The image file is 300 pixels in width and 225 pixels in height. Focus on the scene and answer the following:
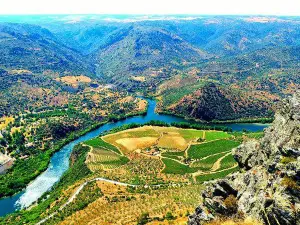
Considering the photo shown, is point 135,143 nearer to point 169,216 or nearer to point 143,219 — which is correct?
point 143,219

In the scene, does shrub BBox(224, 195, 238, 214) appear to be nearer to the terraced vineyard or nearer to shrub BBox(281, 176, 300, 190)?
shrub BBox(281, 176, 300, 190)

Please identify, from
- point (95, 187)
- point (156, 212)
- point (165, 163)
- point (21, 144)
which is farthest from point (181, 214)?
point (21, 144)

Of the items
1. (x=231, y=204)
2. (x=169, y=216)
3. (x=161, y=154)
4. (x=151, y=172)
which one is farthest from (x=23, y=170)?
(x=231, y=204)

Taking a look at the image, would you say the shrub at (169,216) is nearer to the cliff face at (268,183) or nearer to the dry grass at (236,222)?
the cliff face at (268,183)

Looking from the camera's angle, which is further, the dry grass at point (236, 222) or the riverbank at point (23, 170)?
the riverbank at point (23, 170)

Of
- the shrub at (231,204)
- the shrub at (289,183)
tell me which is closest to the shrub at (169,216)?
the shrub at (231,204)

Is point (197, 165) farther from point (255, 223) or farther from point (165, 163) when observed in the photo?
point (255, 223)

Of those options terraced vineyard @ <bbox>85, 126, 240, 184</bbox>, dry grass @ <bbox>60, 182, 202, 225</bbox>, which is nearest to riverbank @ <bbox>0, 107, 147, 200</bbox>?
terraced vineyard @ <bbox>85, 126, 240, 184</bbox>

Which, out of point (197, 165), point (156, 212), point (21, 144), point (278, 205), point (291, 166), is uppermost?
point (291, 166)
